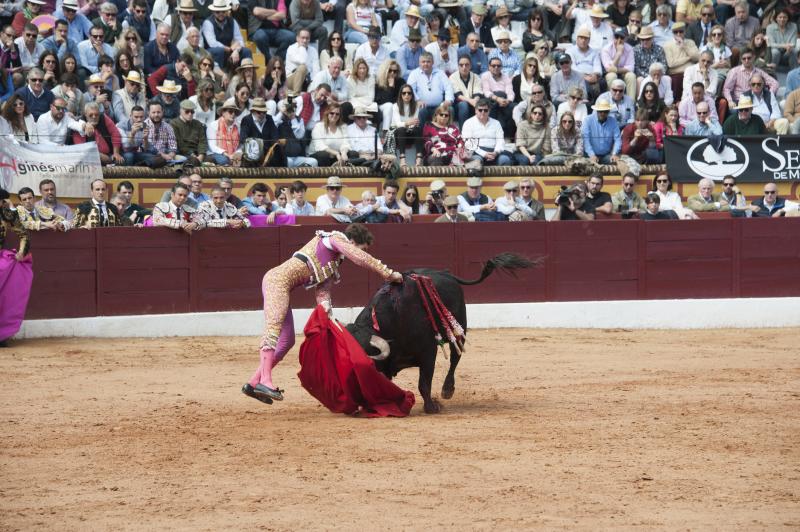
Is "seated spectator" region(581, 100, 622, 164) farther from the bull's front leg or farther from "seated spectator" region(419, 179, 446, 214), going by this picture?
the bull's front leg

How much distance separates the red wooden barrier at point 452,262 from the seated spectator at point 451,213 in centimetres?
13

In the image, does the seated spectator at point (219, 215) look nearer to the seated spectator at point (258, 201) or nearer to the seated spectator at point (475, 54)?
the seated spectator at point (258, 201)

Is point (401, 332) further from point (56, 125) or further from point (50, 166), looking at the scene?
point (56, 125)

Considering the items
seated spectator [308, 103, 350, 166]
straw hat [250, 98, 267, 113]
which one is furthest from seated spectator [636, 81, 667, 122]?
straw hat [250, 98, 267, 113]

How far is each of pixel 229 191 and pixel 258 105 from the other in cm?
100

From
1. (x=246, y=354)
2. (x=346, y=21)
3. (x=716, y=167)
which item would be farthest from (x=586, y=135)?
(x=246, y=354)

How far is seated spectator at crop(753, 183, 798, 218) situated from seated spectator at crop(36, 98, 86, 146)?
23.0 ft

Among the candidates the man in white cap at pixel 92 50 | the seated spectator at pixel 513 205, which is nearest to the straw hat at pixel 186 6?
the man in white cap at pixel 92 50

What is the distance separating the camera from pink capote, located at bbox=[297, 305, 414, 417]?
7.27 m

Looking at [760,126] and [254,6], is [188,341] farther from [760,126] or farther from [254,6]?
[760,126]

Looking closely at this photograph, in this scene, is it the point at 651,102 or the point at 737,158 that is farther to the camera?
the point at 651,102

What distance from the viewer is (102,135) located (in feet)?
39.1

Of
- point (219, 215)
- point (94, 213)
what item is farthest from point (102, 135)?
point (219, 215)

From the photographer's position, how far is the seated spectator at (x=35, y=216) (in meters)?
10.8
